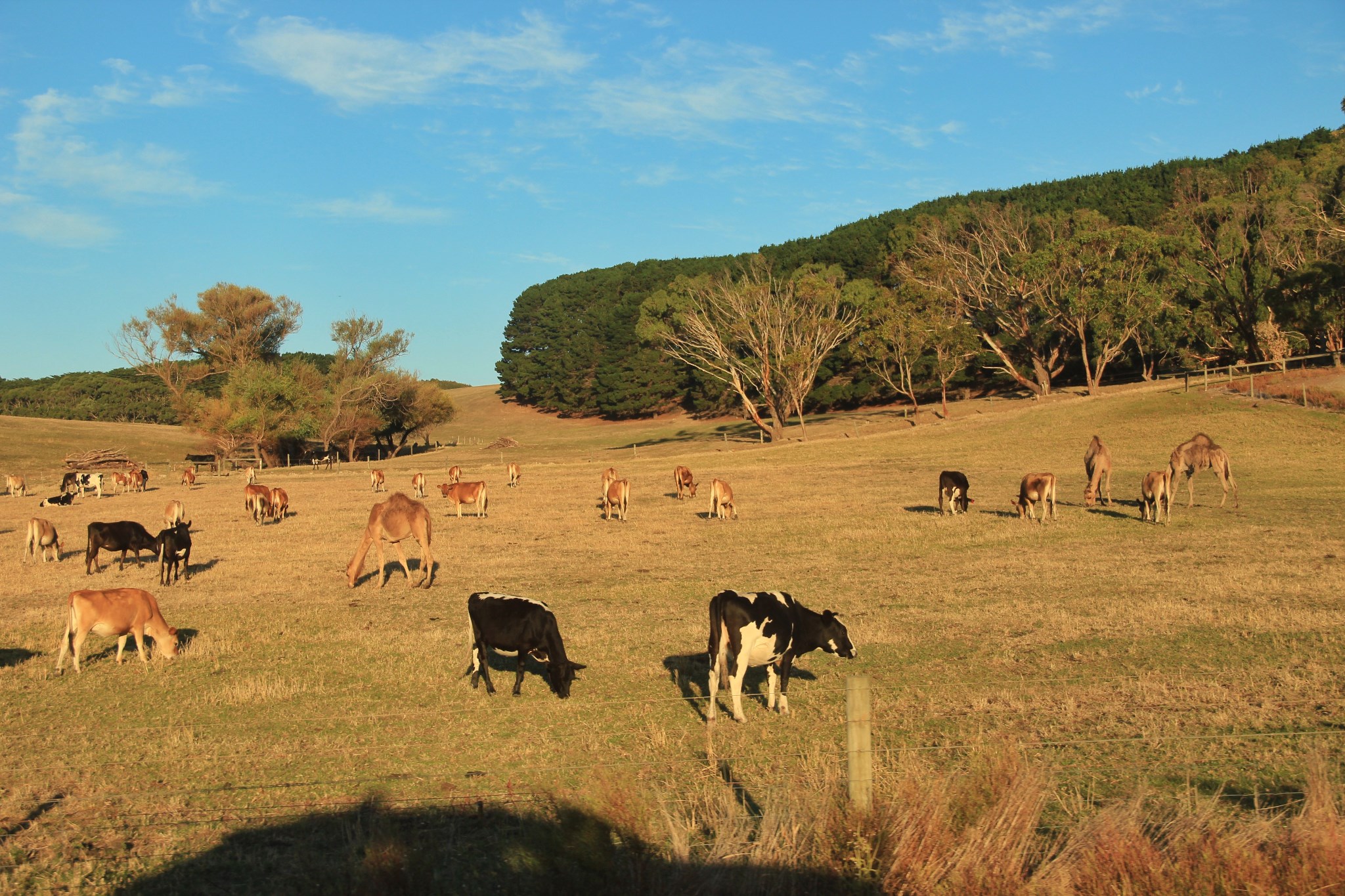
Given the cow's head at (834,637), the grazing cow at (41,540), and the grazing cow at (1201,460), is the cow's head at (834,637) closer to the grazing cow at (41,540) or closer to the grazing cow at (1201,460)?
the grazing cow at (1201,460)

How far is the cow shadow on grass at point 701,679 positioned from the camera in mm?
9859

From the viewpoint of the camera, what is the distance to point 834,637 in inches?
408

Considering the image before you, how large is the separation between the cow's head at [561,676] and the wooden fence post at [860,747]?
479 cm

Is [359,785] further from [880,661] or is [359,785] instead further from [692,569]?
[692,569]

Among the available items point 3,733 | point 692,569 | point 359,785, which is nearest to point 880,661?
point 359,785

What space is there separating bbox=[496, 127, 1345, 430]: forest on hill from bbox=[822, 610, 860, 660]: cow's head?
45277 mm

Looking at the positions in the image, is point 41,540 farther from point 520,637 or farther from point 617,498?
point 520,637

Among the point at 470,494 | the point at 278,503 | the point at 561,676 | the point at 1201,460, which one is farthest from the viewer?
the point at 470,494

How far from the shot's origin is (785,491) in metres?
33.7

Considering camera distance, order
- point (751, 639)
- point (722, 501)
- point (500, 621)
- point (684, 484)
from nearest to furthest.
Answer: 1. point (751, 639)
2. point (500, 621)
3. point (722, 501)
4. point (684, 484)

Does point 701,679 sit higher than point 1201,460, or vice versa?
point 1201,460

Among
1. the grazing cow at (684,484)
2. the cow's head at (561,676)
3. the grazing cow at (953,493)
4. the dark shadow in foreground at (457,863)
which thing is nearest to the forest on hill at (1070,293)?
the grazing cow at (684,484)

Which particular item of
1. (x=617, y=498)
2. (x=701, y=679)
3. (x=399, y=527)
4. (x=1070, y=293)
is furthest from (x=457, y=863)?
(x=1070, y=293)

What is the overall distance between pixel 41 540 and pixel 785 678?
19518mm
